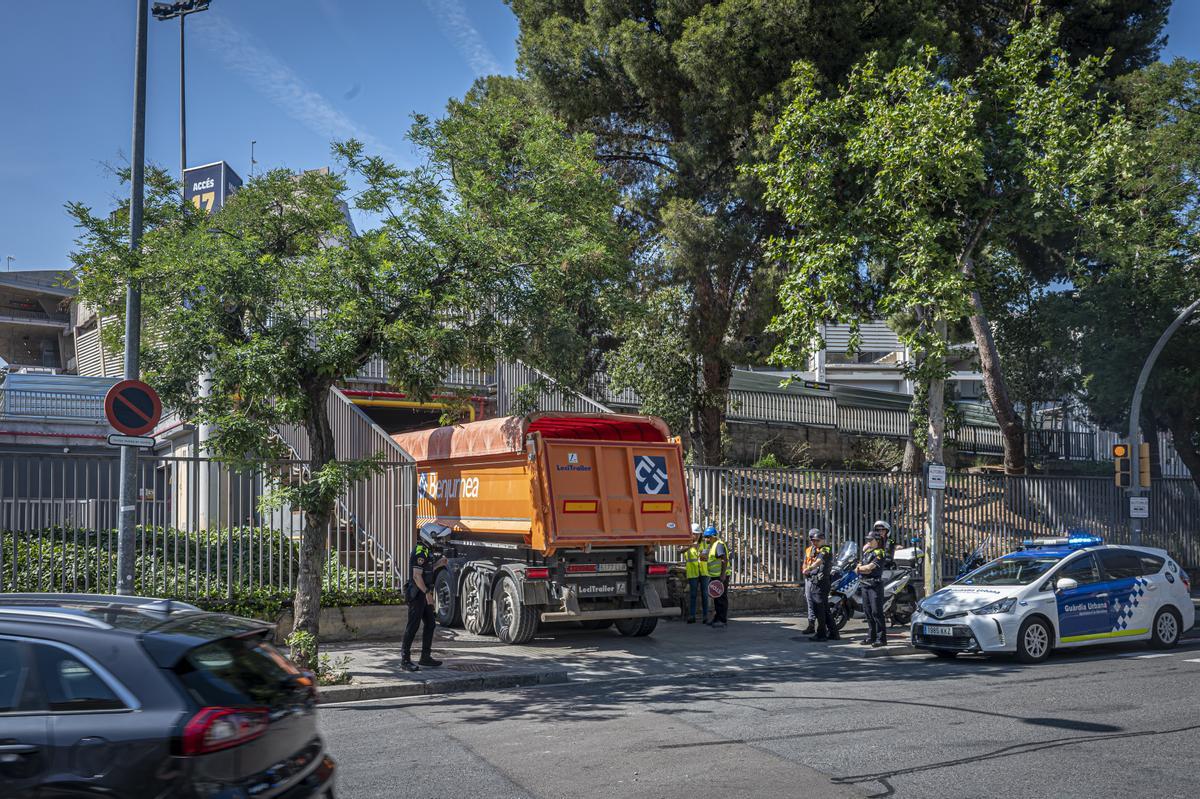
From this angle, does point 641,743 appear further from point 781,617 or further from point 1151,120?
point 1151,120

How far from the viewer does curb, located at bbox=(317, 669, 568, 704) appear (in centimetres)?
1038

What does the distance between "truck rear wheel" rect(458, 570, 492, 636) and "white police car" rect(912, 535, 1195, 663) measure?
597cm

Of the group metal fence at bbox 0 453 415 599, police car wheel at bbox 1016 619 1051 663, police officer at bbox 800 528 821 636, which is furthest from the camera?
police officer at bbox 800 528 821 636

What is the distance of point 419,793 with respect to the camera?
260 inches

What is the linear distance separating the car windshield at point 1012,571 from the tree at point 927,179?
11.6ft

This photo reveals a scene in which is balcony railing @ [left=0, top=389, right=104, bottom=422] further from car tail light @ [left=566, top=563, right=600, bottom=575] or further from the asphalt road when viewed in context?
the asphalt road

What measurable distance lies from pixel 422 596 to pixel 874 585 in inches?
248

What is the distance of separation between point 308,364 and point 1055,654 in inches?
408

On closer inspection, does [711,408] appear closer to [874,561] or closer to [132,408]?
[874,561]

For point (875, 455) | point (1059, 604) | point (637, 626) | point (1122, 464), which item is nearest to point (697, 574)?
point (637, 626)

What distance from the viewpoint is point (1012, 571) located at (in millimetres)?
13586

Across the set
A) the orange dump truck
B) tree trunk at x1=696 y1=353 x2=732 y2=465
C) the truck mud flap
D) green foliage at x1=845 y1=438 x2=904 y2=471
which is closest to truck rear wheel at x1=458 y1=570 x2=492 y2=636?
the orange dump truck

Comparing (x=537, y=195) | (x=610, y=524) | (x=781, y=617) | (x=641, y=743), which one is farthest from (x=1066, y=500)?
(x=641, y=743)

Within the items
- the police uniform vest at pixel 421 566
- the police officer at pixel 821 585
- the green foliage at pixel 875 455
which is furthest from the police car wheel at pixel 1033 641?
the green foliage at pixel 875 455
